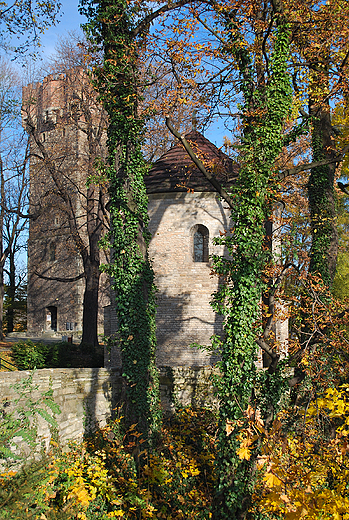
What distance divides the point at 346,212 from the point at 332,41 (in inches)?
601

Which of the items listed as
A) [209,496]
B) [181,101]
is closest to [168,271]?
[181,101]

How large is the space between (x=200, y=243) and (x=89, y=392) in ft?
22.2

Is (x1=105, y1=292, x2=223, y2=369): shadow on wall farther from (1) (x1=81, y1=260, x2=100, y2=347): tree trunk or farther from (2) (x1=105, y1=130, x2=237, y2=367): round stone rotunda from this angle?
(1) (x1=81, y1=260, x2=100, y2=347): tree trunk

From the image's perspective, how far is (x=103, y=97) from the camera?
27.0 ft

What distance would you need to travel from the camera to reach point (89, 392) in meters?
8.13

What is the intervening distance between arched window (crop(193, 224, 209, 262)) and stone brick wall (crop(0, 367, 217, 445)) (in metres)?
4.27

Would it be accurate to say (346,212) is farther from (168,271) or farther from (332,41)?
(332,41)

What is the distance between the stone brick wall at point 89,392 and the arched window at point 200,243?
14.0 feet

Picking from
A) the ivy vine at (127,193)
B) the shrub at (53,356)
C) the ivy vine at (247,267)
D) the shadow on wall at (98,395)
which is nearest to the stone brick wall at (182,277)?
the shrub at (53,356)

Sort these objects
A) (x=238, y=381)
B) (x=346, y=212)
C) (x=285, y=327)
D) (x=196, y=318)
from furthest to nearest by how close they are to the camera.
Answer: (x=346, y=212), (x=285, y=327), (x=196, y=318), (x=238, y=381)

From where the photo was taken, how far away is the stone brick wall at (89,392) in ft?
22.2

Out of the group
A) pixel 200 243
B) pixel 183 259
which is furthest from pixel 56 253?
pixel 183 259

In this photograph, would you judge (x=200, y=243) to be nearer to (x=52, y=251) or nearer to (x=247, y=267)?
(x=247, y=267)

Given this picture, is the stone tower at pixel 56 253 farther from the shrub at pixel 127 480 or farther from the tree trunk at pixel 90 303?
the shrub at pixel 127 480
